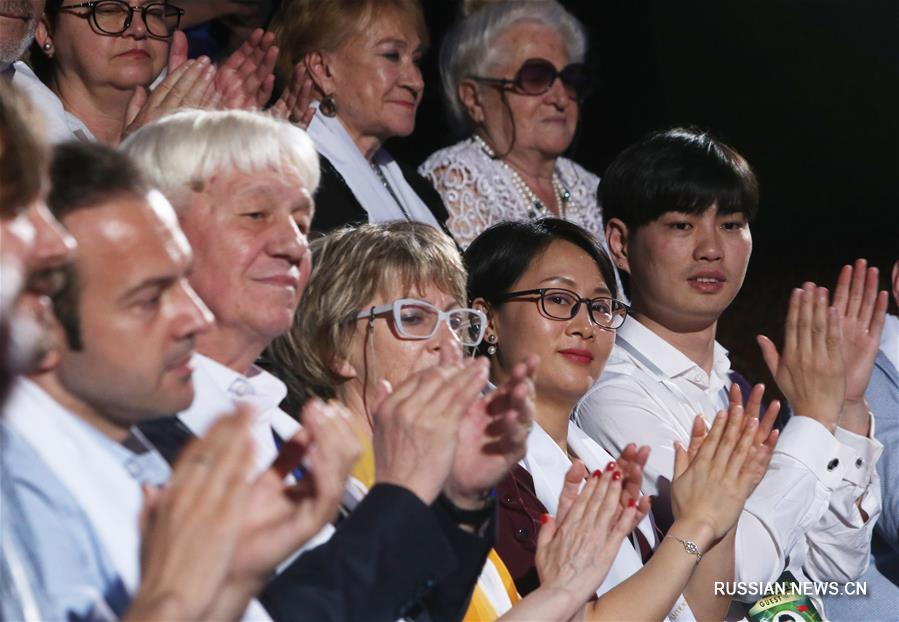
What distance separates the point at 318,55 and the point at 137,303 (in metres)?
2.06

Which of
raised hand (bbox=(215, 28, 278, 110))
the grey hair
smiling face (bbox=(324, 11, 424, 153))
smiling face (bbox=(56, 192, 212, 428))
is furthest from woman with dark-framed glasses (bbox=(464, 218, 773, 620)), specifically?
the grey hair

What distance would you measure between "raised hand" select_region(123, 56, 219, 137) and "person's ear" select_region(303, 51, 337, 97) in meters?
0.73

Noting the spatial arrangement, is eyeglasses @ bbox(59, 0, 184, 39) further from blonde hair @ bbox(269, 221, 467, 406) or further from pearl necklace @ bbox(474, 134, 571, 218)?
pearl necklace @ bbox(474, 134, 571, 218)

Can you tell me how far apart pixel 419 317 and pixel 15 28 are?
3.34ft

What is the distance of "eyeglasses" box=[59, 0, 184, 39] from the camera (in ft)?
9.71

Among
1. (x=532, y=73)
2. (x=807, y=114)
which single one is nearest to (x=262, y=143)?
(x=532, y=73)

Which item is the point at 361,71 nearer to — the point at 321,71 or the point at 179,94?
the point at 321,71

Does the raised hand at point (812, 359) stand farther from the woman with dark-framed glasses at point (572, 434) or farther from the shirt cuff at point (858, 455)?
the woman with dark-framed glasses at point (572, 434)

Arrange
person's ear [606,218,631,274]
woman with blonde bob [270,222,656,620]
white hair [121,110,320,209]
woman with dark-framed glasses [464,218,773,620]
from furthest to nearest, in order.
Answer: person's ear [606,218,631,274] < woman with dark-framed glasses [464,218,773,620] < woman with blonde bob [270,222,656,620] < white hair [121,110,320,209]

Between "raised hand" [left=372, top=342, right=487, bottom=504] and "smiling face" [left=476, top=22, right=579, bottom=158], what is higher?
"smiling face" [left=476, top=22, right=579, bottom=158]

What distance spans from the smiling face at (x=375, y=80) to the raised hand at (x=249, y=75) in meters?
0.48

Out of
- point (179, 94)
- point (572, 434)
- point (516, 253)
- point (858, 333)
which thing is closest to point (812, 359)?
point (858, 333)

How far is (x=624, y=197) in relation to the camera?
342 cm

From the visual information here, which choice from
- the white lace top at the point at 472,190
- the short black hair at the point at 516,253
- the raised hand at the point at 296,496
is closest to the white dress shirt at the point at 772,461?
the short black hair at the point at 516,253
